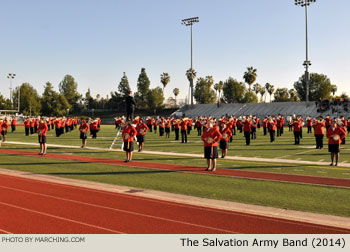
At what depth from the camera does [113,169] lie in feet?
40.9

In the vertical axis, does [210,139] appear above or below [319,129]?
below

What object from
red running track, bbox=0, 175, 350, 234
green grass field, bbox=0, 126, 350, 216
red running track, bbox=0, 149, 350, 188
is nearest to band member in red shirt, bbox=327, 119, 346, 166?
green grass field, bbox=0, 126, 350, 216

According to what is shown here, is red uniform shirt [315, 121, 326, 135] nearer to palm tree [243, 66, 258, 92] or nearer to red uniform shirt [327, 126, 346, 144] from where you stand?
red uniform shirt [327, 126, 346, 144]

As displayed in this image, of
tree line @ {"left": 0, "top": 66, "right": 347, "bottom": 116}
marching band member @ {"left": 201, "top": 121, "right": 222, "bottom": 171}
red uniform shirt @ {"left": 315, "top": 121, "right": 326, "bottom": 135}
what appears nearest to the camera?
marching band member @ {"left": 201, "top": 121, "right": 222, "bottom": 171}

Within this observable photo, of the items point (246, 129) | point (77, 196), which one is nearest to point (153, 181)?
point (77, 196)

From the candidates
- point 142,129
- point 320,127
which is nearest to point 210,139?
point 142,129

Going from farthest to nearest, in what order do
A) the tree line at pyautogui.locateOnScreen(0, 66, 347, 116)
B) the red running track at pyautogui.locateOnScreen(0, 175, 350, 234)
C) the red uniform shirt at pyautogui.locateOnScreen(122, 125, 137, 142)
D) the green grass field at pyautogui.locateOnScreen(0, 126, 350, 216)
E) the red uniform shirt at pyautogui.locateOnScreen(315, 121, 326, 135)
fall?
the tree line at pyautogui.locateOnScreen(0, 66, 347, 116) < the red uniform shirt at pyautogui.locateOnScreen(315, 121, 326, 135) < the red uniform shirt at pyautogui.locateOnScreen(122, 125, 137, 142) < the green grass field at pyautogui.locateOnScreen(0, 126, 350, 216) < the red running track at pyautogui.locateOnScreen(0, 175, 350, 234)

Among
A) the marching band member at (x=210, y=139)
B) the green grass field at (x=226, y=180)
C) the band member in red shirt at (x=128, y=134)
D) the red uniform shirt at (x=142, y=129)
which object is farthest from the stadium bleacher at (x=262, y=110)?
the marching band member at (x=210, y=139)

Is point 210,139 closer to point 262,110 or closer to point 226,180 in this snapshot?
point 226,180

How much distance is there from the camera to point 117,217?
257 inches

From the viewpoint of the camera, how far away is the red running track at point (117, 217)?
5.77 meters

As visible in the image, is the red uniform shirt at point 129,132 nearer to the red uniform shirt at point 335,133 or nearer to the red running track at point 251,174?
the red running track at point 251,174

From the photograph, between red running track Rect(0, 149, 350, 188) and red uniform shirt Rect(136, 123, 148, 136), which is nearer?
red running track Rect(0, 149, 350, 188)

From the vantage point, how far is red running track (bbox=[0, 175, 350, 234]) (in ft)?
18.9
